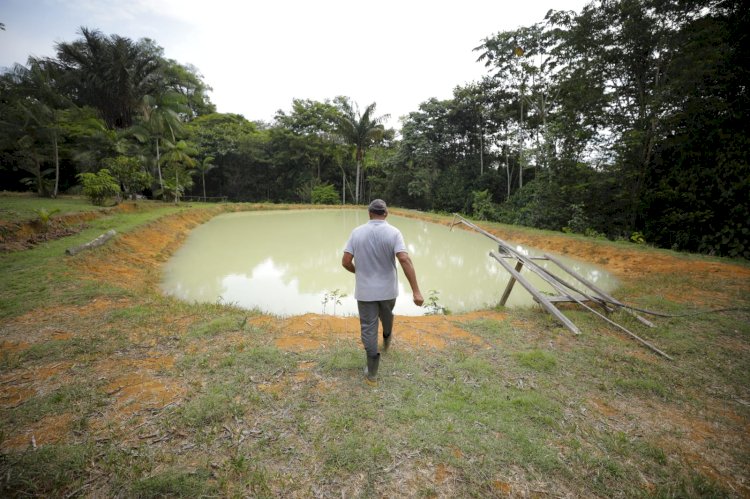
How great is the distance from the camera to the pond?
5.60m

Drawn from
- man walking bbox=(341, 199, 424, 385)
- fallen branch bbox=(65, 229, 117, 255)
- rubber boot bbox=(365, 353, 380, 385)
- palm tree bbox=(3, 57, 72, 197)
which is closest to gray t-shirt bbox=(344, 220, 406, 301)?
man walking bbox=(341, 199, 424, 385)

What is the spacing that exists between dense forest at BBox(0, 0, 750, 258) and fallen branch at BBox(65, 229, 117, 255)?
20.8ft

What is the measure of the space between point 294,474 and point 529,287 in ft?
→ 12.6

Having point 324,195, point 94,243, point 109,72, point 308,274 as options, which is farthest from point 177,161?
point 308,274

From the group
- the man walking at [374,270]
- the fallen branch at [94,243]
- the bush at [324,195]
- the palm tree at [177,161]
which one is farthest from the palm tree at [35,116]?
the man walking at [374,270]

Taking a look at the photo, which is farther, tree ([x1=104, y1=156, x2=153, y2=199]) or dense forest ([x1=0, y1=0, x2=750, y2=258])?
tree ([x1=104, y1=156, x2=153, y2=199])

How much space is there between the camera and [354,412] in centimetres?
235

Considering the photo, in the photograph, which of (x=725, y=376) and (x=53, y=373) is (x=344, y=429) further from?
(x=725, y=376)

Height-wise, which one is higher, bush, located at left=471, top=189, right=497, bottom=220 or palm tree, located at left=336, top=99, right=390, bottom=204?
palm tree, located at left=336, top=99, right=390, bottom=204

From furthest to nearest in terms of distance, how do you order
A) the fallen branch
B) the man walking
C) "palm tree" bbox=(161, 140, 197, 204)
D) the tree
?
"palm tree" bbox=(161, 140, 197, 204) < the tree < the fallen branch < the man walking

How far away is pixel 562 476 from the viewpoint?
189 centimetres

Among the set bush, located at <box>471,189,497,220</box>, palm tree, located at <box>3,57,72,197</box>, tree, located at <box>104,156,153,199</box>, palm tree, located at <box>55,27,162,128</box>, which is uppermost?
palm tree, located at <box>55,27,162,128</box>

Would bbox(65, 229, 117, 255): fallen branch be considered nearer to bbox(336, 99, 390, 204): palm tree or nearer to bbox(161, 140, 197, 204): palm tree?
bbox(161, 140, 197, 204): palm tree

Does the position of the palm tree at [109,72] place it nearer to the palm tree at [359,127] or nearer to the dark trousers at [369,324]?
the palm tree at [359,127]
